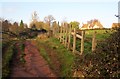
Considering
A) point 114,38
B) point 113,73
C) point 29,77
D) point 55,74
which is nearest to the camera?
point 113,73

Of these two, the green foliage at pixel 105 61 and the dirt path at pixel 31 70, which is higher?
the green foliage at pixel 105 61

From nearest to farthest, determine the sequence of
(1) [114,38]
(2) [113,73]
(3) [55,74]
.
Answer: (2) [113,73], (1) [114,38], (3) [55,74]

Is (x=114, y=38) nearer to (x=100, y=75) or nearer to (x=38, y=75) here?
(x=100, y=75)

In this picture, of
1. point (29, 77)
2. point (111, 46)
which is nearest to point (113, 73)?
point (111, 46)

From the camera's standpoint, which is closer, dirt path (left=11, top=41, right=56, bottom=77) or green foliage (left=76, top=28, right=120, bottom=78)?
green foliage (left=76, top=28, right=120, bottom=78)

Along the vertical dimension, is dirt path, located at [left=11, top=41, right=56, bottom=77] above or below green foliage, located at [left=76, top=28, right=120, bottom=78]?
below

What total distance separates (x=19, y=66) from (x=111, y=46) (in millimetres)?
7119

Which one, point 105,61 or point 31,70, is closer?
point 105,61

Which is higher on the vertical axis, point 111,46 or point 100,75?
point 111,46

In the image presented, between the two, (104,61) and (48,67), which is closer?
(104,61)

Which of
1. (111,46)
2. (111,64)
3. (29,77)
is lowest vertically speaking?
(29,77)

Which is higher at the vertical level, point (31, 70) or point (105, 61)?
point (105, 61)

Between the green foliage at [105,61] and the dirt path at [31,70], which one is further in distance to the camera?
the dirt path at [31,70]

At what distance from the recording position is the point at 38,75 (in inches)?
481
